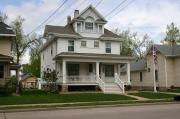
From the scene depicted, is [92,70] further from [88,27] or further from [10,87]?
[10,87]

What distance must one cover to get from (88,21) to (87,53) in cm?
411

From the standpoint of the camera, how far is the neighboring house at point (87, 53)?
3412 centimetres

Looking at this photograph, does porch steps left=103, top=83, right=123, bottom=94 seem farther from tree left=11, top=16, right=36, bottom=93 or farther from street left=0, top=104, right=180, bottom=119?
tree left=11, top=16, right=36, bottom=93

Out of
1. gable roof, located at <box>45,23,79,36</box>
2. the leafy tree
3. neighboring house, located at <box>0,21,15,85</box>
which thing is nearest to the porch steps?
the leafy tree

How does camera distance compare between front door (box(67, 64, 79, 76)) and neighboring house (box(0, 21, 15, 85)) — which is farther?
front door (box(67, 64, 79, 76))

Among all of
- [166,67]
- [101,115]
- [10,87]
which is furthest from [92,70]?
[101,115]

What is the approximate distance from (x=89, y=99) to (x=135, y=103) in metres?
4.06

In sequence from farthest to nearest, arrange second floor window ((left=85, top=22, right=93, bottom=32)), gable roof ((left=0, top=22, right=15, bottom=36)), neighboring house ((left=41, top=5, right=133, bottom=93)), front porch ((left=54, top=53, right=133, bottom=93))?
second floor window ((left=85, top=22, right=93, bottom=32)), neighboring house ((left=41, top=5, right=133, bottom=93)), front porch ((left=54, top=53, right=133, bottom=93)), gable roof ((left=0, top=22, right=15, bottom=36))

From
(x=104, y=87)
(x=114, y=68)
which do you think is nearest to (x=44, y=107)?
(x=104, y=87)

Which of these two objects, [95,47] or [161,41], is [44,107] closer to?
[95,47]

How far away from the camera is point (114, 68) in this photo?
126ft

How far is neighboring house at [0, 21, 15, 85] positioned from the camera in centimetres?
2870

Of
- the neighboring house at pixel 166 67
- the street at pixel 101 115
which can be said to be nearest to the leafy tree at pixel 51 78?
the neighboring house at pixel 166 67

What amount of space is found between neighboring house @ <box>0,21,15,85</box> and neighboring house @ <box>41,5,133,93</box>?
5548 mm
